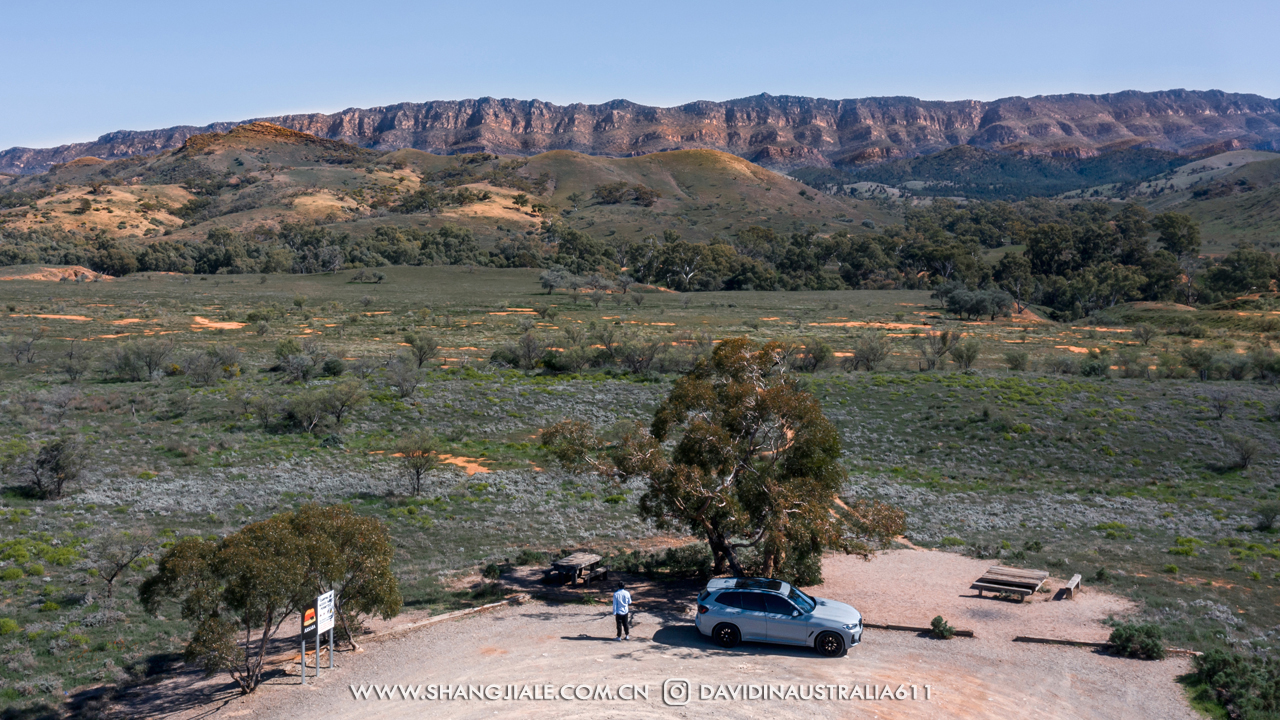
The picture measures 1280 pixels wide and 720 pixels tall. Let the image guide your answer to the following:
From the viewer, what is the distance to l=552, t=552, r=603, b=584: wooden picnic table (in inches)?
741

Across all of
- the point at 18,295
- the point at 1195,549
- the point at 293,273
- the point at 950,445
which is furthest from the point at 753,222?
the point at 1195,549

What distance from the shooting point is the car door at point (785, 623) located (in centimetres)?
1491

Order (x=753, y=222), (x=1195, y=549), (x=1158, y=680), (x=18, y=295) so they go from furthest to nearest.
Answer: (x=753, y=222) → (x=18, y=295) → (x=1195, y=549) → (x=1158, y=680)

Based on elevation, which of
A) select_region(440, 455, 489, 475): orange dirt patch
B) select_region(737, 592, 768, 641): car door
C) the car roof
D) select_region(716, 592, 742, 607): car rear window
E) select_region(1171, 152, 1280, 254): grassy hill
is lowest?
select_region(440, 455, 489, 475): orange dirt patch

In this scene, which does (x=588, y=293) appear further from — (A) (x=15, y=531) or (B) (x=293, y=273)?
(A) (x=15, y=531)

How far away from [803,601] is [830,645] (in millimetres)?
954

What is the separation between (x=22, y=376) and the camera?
Answer: 45.6 m

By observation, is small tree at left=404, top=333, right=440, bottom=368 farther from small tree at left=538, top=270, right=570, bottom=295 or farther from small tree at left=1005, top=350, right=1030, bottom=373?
small tree at left=538, top=270, right=570, bottom=295

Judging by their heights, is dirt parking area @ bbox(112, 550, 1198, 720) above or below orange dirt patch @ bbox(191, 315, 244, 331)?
below

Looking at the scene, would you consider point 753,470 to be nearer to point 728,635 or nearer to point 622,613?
point 728,635

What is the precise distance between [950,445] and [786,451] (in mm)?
19023

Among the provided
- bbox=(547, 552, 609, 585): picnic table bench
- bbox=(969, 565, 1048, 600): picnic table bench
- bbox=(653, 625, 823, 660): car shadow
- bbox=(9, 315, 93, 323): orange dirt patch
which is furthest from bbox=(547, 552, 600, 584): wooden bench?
bbox=(9, 315, 93, 323): orange dirt patch

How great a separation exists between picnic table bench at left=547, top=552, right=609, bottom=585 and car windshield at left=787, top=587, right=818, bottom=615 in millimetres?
5417

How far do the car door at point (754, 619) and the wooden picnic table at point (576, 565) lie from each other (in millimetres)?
4925
